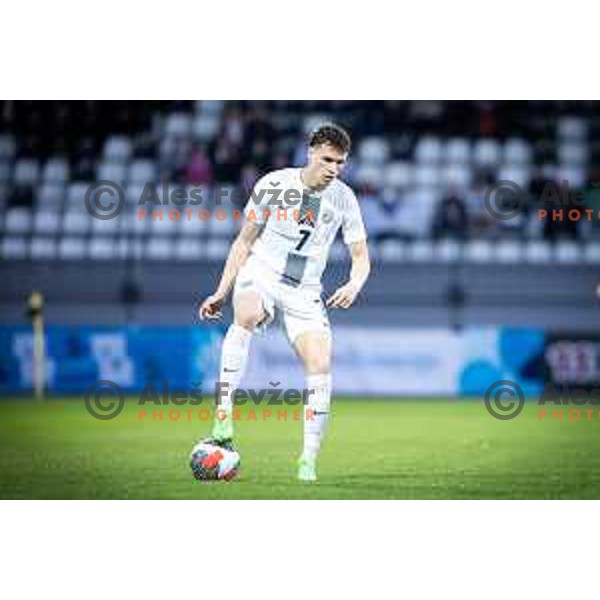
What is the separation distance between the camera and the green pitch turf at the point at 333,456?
7840 millimetres

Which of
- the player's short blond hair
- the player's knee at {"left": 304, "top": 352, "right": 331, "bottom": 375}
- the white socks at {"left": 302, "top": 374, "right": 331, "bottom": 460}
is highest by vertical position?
the player's short blond hair

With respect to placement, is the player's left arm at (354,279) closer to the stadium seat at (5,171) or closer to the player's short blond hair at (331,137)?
the player's short blond hair at (331,137)

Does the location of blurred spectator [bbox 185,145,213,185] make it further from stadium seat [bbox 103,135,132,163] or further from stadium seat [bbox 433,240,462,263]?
stadium seat [bbox 433,240,462,263]

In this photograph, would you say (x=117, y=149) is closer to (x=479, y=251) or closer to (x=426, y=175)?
(x=426, y=175)

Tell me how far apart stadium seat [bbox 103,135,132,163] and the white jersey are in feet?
13.3

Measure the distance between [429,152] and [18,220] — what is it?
3120mm

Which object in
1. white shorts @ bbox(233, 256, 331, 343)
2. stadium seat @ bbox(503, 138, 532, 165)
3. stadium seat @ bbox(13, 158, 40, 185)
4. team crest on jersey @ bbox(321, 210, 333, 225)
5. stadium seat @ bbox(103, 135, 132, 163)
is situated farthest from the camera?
stadium seat @ bbox(503, 138, 532, 165)

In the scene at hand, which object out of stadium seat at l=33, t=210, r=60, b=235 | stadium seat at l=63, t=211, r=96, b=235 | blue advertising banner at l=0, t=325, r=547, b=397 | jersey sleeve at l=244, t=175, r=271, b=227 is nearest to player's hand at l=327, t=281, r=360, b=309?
jersey sleeve at l=244, t=175, r=271, b=227

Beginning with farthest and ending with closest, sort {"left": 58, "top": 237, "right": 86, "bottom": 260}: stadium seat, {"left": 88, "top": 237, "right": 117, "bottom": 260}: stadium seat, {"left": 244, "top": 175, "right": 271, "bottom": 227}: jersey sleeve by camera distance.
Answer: {"left": 88, "top": 237, "right": 117, "bottom": 260}: stadium seat → {"left": 58, "top": 237, "right": 86, "bottom": 260}: stadium seat → {"left": 244, "top": 175, "right": 271, "bottom": 227}: jersey sleeve

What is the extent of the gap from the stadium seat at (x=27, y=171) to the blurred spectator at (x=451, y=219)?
3049 millimetres

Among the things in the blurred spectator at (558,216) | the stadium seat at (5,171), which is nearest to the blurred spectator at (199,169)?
the stadium seat at (5,171)

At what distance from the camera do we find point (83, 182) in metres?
12.2

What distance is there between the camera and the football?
790cm

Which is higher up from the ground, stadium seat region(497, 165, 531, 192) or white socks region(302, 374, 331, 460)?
stadium seat region(497, 165, 531, 192)
